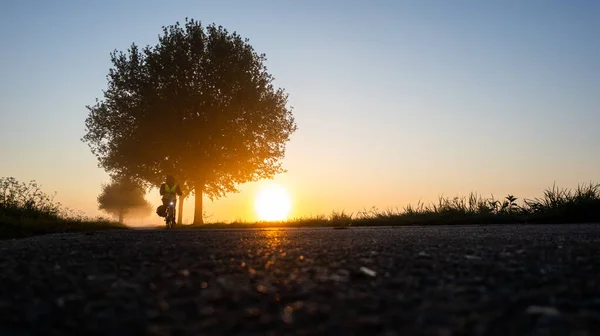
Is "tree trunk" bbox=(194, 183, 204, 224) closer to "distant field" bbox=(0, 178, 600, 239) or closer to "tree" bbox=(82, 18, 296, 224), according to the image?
"tree" bbox=(82, 18, 296, 224)

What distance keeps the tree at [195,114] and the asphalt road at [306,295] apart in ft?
92.4

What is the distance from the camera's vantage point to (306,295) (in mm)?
2727

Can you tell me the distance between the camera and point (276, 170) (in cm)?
3494

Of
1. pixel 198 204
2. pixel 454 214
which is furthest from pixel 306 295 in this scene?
pixel 198 204

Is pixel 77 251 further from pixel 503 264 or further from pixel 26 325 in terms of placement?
pixel 503 264

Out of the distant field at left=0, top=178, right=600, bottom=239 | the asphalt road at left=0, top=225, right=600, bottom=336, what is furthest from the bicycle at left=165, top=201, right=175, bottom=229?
the asphalt road at left=0, top=225, right=600, bottom=336

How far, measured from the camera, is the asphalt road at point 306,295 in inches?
83.0

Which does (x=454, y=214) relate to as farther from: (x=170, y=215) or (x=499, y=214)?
(x=170, y=215)

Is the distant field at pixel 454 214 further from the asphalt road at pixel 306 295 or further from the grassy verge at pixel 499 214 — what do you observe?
the asphalt road at pixel 306 295

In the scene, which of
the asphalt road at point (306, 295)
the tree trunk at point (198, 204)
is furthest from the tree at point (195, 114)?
the asphalt road at point (306, 295)

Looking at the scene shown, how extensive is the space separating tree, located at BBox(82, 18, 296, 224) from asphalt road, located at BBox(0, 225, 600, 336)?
2815 centimetres

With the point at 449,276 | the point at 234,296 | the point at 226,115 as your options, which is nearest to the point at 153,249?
the point at 234,296

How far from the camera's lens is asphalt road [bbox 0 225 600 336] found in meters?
2.11

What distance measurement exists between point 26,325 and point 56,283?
99 centimetres
